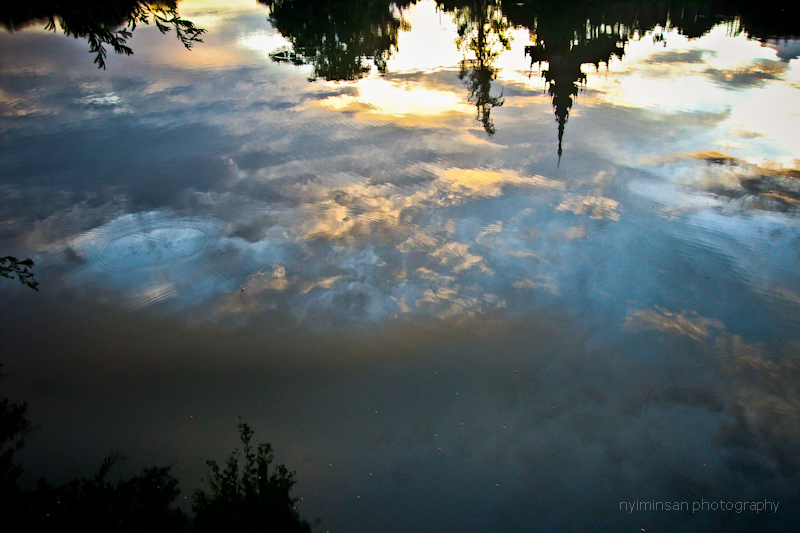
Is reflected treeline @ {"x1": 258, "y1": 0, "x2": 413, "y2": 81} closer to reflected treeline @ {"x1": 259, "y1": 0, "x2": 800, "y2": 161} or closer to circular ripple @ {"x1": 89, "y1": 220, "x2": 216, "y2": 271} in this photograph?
reflected treeline @ {"x1": 259, "y1": 0, "x2": 800, "y2": 161}

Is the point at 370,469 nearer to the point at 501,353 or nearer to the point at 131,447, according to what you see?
the point at 501,353

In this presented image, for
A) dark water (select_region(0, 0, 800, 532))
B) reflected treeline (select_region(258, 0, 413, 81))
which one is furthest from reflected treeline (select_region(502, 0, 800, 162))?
reflected treeline (select_region(258, 0, 413, 81))

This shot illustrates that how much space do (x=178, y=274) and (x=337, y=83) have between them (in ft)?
54.3

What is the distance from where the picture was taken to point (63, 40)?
36.8 metres

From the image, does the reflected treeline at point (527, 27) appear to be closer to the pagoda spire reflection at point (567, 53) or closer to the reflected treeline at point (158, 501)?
the pagoda spire reflection at point (567, 53)

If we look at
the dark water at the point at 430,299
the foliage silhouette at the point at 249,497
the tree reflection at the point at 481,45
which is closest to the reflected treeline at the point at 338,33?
the tree reflection at the point at 481,45

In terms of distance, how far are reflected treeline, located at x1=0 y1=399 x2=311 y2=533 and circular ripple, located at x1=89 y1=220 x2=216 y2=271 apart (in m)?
5.08

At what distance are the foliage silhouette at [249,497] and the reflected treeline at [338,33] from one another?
21968 millimetres

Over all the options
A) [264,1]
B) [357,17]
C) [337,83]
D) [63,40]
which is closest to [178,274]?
[337,83]

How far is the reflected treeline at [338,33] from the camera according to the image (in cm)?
2866

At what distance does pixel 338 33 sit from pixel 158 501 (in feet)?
125

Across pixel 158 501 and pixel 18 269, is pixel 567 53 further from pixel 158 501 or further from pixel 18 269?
pixel 158 501

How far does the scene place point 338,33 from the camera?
127 ft

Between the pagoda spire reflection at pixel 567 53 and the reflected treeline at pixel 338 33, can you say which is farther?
the reflected treeline at pixel 338 33
